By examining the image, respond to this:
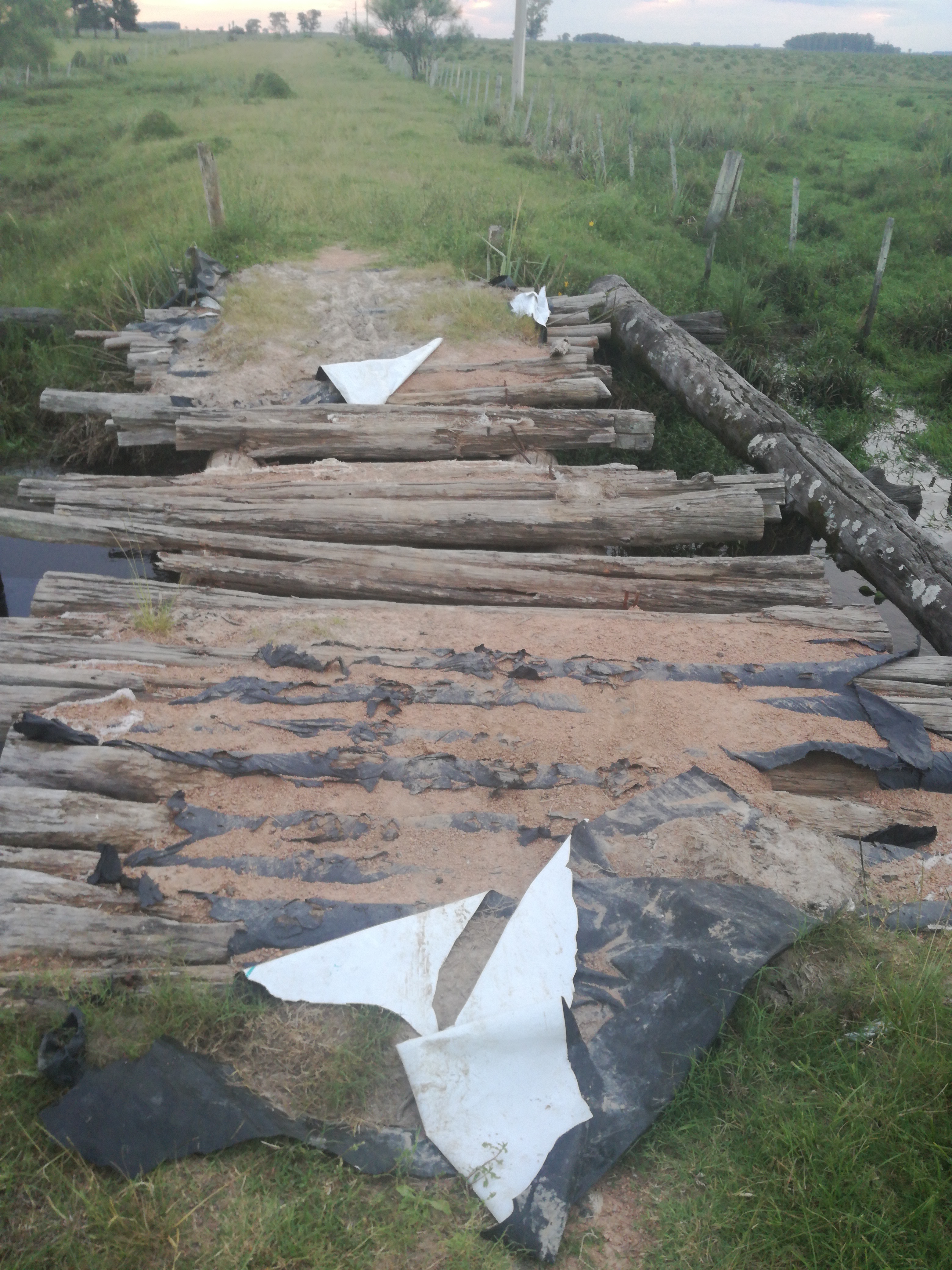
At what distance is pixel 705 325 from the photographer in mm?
9141

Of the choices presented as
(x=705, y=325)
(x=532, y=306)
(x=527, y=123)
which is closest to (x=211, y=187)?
(x=532, y=306)

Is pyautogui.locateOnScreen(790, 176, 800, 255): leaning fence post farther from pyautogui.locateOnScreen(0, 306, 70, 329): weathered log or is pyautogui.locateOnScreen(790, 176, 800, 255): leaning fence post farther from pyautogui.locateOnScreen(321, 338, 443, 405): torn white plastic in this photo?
pyautogui.locateOnScreen(0, 306, 70, 329): weathered log

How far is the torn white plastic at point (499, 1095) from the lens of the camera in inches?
87.7

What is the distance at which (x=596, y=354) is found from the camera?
9.15 m

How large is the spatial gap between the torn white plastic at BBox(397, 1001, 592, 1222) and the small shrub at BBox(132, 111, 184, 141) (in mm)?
18981

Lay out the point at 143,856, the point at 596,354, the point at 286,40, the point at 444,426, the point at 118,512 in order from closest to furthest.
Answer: the point at 143,856 → the point at 118,512 → the point at 444,426 → the point at 596,354 → the point at 286,40

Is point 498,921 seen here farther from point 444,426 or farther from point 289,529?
point 444,426

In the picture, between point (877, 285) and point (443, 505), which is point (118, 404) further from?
point (877, 285)

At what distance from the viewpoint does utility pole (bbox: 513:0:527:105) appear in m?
19.2

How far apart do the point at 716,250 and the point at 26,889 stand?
1213 centimetres

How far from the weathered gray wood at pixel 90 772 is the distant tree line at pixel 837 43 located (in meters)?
78.4

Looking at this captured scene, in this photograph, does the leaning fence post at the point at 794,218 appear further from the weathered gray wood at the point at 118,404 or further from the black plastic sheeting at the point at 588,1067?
the black plastic sheeting at the point at 588,1067

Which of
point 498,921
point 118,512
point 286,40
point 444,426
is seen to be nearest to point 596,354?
point 444,426

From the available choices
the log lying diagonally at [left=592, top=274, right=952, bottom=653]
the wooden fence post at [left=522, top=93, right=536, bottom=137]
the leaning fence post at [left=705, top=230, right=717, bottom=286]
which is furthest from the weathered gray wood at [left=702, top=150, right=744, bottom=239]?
the wooden fence post at [left=522, top=93, right=536, bottom=137]
